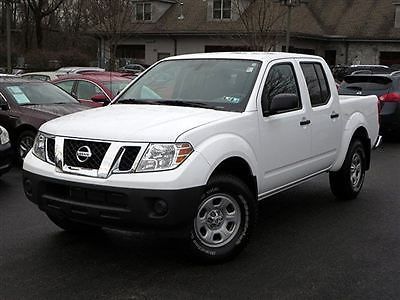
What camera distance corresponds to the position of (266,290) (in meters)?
4.32

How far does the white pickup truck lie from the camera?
439cm

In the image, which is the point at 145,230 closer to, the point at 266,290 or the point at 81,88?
the point at 266,290

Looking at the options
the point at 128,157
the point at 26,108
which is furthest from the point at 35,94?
the point at 128,157

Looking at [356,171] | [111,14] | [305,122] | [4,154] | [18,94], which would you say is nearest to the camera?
[305,122]

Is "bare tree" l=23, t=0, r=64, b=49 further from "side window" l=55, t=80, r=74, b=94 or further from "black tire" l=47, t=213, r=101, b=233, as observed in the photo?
"black tire" l=47, t=213, r=101, b=233

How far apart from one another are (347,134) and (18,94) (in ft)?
18.7

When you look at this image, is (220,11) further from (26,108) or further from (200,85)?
(200,85)

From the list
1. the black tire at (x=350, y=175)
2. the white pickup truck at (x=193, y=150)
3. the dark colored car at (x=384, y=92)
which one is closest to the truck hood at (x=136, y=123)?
the white pickup truck at (x=193, y=150)

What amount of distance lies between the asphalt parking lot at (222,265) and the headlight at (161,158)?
2.57ft

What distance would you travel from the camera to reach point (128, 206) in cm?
436

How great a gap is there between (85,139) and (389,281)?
2646mm

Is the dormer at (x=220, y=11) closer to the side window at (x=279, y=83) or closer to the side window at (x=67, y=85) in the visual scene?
the side window at (x=67, y=85)

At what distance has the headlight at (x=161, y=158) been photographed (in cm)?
439

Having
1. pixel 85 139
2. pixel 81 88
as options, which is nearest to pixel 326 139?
pixel 85 139
